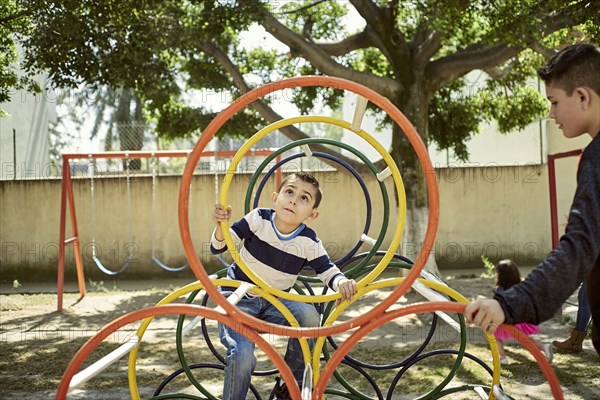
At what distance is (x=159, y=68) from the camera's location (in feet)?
25.9

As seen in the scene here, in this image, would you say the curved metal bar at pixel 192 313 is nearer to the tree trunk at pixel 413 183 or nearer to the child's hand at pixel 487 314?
the child's hand at pixel 487 314

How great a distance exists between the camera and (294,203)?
12.2ft

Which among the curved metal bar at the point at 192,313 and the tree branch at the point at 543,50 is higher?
the tree branch at the point at 543,50

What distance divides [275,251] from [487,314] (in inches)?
70.8

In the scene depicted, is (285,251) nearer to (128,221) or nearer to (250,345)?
(250,345)

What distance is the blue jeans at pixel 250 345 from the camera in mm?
3039

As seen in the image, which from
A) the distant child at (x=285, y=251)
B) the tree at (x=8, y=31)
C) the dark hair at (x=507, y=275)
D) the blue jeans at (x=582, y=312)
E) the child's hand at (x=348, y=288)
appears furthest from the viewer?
the tree at (x=8, y=31)

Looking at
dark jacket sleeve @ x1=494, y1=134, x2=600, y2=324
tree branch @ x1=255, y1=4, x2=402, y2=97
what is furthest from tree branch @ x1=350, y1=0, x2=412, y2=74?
dark jacket sleeve @ x1=494, y1=134, x2=600, y2=324

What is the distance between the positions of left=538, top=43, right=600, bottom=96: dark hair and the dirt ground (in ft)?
9.77

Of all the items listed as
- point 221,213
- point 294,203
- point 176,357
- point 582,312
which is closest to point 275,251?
point 294,203

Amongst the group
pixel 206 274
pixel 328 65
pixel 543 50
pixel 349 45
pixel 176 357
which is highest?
pixel 349 45

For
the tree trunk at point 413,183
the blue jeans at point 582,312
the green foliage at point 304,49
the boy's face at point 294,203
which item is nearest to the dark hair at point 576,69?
the boy's face at point 294,203

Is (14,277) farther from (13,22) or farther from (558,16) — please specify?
(558,16)

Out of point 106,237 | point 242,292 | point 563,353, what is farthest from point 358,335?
point 106,237
